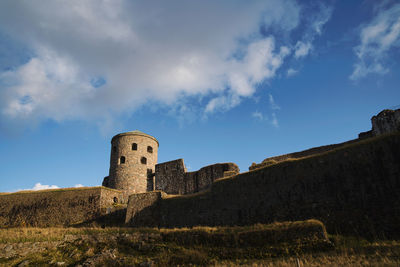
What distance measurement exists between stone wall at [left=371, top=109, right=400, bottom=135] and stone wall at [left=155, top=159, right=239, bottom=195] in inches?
469

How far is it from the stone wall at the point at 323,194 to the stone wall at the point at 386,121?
16.9ft

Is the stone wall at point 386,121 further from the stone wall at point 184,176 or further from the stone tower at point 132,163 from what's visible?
the stone tower at point 132,163

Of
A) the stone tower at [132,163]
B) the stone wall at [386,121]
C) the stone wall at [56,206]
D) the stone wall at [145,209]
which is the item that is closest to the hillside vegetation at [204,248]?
the stone wall at [145,209]

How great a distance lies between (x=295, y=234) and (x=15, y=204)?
1175 inches

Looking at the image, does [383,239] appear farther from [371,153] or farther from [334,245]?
[371,153]

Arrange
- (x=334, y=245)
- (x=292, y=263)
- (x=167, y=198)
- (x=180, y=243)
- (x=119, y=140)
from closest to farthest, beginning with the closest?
(x=292, y=263)
(x=334, y=245)
(x=180, y=243)
(x=167, y=198)
(x=119, y=140)

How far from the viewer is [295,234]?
41.6 ft

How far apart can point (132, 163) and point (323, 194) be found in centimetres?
2445

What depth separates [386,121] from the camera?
1881 centimetres

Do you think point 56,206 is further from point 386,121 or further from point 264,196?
point 386,121

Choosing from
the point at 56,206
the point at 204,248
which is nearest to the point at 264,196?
the point at 204,248

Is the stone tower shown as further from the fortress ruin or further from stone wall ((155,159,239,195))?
stone wall ((155,159,239,195))

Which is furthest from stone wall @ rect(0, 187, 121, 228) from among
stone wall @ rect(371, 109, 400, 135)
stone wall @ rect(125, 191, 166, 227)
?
stone wall @ rect(371, 109, 400, 135)

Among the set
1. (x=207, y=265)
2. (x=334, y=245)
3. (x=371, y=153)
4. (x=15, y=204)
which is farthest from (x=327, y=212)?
(x=15, y=204)
